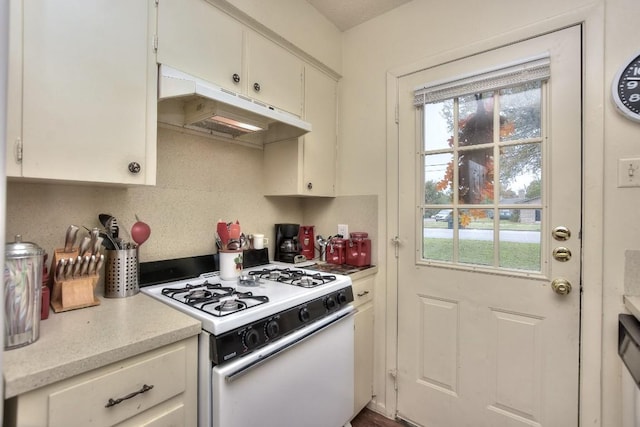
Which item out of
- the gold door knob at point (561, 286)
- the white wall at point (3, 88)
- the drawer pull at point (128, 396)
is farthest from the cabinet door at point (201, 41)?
the gold door knob at point (561, 286)

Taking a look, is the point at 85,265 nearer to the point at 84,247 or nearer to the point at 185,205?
the point at 84,247

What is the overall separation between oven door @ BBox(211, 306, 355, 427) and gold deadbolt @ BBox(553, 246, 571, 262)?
1.00m

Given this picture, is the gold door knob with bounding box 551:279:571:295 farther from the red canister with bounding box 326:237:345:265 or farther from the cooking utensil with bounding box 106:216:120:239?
the cooking utensil with bounding box 106:216:120:239

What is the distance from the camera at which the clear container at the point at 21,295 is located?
78cm

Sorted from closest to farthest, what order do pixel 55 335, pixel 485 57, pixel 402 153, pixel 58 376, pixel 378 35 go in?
pixel 58 376
pixel 55 335
pixel 485 57
pixel 402 153
pixel 378 35

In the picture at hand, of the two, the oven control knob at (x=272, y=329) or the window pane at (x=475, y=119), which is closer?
the oven control knob at (x=272, y=329)

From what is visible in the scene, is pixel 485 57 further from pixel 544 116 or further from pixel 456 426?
pixel 456 426

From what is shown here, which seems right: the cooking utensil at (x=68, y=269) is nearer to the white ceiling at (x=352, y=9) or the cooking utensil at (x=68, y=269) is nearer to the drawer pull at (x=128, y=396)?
the drawer pull at (x=128, y=396)

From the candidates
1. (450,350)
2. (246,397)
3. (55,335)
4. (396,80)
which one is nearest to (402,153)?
(396,80)

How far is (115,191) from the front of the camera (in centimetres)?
137

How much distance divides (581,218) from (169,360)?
1745 millimetres

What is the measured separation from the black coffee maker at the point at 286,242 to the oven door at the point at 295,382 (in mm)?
646

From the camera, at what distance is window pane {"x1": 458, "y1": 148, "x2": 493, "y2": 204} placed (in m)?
1.58

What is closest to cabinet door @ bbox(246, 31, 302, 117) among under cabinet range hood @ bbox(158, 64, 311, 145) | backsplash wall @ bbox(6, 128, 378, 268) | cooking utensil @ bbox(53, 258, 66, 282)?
under cabinet range hood @ bbox(158, 64, 311, 145)
